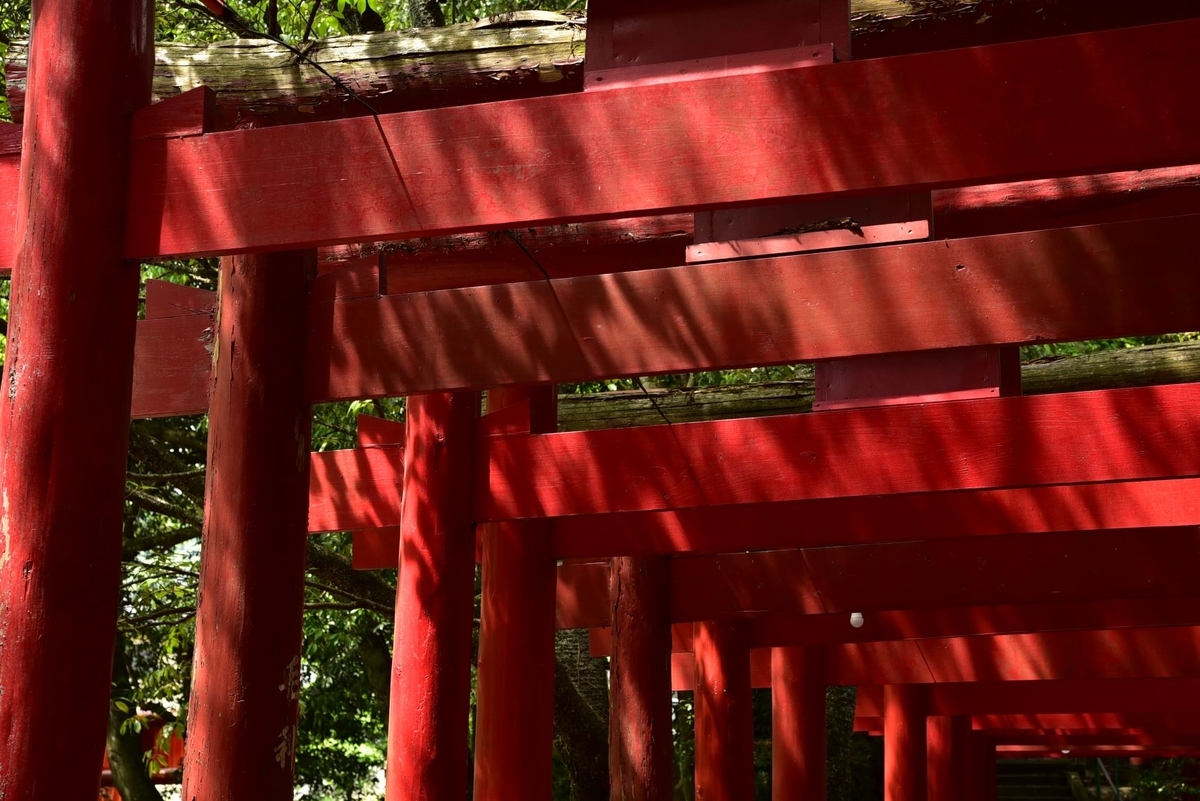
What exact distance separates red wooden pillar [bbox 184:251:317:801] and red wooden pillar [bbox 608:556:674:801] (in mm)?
4933

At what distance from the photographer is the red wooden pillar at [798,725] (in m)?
11.2

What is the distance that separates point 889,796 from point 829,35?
37.5 feet

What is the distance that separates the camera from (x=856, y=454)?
16.5ft

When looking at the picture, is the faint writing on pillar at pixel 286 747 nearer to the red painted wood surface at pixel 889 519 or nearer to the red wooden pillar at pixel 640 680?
the red painted wood surface at pixel 889 519

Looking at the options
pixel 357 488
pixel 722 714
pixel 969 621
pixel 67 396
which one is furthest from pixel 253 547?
pixel 969 621

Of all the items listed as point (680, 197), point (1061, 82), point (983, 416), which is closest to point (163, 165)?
point (680, 197)

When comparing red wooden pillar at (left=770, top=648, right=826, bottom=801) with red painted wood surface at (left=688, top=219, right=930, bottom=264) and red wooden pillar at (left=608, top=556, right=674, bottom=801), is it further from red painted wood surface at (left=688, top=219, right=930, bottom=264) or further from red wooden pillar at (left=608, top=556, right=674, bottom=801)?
red painted wood surface at (left=688, top=219, right=930, bottom=264)

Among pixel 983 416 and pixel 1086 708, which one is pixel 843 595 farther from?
pixel 1086 708

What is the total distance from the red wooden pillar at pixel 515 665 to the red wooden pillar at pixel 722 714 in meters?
2.67

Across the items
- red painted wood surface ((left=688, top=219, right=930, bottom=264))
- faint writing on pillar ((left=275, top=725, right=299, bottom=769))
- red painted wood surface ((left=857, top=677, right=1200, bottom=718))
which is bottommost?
faint writing on pillar ((left=275, top=725, right=299, bottom=769))

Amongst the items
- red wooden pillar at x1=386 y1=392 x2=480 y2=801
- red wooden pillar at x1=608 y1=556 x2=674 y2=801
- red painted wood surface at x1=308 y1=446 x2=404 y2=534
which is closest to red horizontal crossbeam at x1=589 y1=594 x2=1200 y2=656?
red wooden pillar at x1=608 y1=556 x2=674 y2=801

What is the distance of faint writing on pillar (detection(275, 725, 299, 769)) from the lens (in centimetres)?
387

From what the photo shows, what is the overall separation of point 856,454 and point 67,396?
2.73m

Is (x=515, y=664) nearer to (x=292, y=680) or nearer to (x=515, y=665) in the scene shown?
(x=515, y=665)
